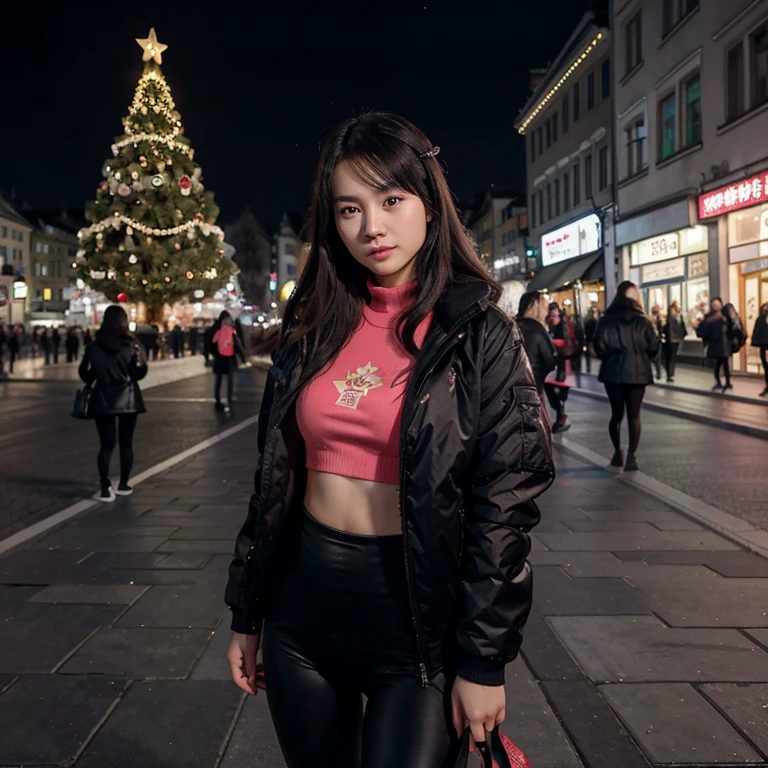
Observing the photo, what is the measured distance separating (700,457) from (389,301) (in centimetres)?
893

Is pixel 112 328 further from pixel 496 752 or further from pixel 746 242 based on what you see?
pixel 746 242

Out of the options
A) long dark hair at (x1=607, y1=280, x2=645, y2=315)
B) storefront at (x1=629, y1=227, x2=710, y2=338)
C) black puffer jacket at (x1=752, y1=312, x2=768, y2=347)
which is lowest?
black puffer jacket at (x1=752, y1=312, x2=768, y2=347)

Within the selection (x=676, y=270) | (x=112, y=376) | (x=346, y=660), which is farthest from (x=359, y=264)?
(x=676, y=270)

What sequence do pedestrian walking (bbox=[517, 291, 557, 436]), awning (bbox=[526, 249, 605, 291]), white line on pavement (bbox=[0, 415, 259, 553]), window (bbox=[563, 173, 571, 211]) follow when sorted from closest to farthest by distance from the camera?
white line on pavement (bbox=[0, 415, 259, 553]), pedestrian walking (bbox=[517, 291, 557, 436]), awning (bbox=[526, 249, 605, 291]), window (bbox=[563, 173, 571, 211])

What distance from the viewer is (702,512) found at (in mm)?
6867

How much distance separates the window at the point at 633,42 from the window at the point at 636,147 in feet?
6.30

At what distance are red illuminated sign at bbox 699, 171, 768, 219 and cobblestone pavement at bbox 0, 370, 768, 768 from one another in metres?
14.8

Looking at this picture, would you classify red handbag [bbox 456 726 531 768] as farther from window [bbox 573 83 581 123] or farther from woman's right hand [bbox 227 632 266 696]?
window [bbox 573 83 581 123]

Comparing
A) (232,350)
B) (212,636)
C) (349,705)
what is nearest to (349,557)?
(349,705)

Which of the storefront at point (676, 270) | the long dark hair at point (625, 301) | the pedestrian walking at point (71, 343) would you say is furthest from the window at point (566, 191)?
the long dark hair at point (625, 301)

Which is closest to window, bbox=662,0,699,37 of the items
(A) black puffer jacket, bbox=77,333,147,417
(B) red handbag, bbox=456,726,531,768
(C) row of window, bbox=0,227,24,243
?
(A) black puffer jacket, bbox=77,333,147,417

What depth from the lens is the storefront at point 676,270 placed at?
2342 centimetres

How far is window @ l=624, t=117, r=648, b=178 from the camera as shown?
27.5 m

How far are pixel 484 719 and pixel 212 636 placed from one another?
2820 mm
